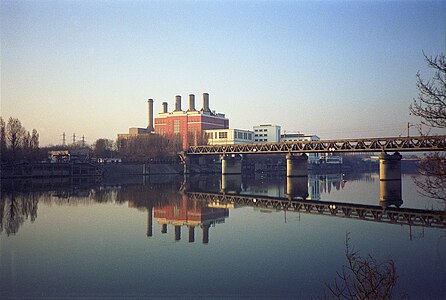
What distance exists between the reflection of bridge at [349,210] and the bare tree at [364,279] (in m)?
7.41

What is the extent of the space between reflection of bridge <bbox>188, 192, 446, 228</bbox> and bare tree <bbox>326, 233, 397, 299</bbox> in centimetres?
741

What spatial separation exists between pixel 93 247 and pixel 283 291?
7758 millimetres

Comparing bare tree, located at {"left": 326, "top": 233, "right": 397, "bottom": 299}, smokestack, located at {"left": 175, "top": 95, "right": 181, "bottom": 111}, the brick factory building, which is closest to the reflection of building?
bare tree, located at {"left": 326, "top": 233, "right": 397, "bottom": 299}

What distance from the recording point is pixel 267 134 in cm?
10700

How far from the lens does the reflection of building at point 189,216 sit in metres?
18.0

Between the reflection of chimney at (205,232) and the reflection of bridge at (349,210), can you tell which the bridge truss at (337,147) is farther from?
the reflection of chimney at (205,232)

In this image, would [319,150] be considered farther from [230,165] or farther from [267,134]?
[267,134]

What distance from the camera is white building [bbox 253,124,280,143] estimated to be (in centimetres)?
10650

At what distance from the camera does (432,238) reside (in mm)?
15953

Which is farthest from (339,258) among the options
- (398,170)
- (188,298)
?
(398,170)

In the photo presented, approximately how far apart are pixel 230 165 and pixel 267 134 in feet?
127

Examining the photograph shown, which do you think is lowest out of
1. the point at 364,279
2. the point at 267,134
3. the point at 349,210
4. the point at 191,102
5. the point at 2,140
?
the point at 349,210

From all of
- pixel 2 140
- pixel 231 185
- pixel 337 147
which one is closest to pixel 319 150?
pixel 337 147

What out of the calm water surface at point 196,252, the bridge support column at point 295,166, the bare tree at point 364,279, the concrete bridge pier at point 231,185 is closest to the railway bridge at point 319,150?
the bridge support column at point 295,166
